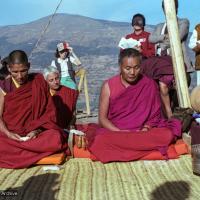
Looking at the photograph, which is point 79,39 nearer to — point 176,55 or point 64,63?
point 64,63

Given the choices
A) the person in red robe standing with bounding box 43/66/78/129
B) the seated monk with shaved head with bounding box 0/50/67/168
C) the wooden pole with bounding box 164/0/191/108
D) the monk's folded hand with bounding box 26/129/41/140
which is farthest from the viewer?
the person in red robe standing with bounding box 43/66/78/129

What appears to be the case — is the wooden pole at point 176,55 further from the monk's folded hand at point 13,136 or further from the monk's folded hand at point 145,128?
the monk's folded hand at point 13,136

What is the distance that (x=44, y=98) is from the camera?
7.24m

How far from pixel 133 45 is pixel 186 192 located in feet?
13.7

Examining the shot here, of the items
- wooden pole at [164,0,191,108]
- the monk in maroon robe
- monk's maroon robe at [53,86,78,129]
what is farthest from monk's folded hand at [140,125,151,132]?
monk's maroon robe at [53,86,78,129]

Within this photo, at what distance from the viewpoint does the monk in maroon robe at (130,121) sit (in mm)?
6977

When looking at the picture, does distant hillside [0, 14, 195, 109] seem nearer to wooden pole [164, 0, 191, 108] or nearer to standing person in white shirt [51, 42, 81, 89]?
standing person in white shirt [51, 42, 81, 89]

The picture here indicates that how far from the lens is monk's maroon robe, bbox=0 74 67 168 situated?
6844mm

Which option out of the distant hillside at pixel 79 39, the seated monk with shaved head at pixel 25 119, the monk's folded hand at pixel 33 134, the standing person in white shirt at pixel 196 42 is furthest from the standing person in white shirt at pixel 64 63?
the distant hillside at pixel 79 39

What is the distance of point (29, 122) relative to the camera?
715cm

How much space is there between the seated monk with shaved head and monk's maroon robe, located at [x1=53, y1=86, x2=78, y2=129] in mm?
707

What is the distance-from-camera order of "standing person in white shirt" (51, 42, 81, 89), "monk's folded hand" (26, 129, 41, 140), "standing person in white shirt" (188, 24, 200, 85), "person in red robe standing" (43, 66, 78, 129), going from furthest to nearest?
"standing person in white shirt" (51, 42, 81, 89) → "standing person in white shirt" (188, 24, 200, 85) → "person in red robe standing" (43, 66, 78, 129) → "monk's folded hand" (26, 129, 41, 140)

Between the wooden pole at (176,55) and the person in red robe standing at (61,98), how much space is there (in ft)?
4.88

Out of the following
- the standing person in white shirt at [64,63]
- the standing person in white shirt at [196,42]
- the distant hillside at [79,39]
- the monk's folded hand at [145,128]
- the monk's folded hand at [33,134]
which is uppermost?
the standing person in white shirt at [196,42]
